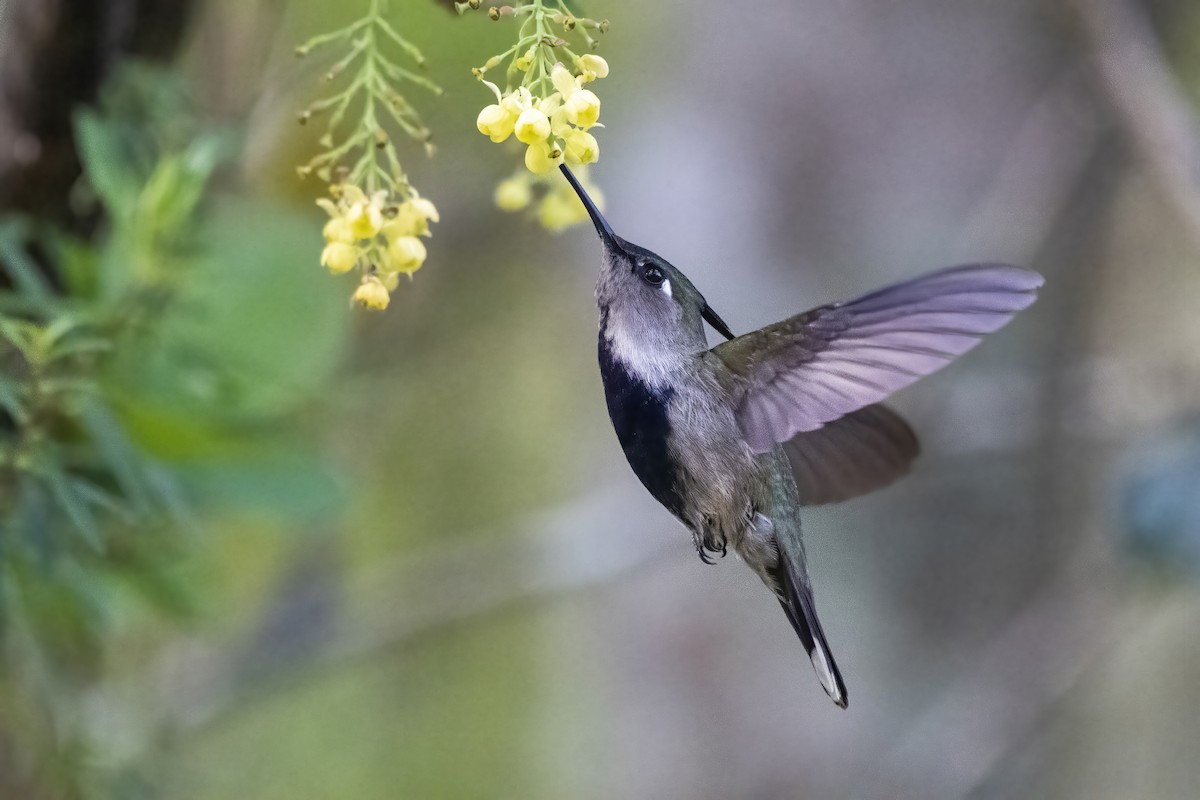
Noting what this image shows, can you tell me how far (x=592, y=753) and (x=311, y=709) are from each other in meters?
0.61

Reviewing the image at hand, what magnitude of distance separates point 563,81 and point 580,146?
44mm

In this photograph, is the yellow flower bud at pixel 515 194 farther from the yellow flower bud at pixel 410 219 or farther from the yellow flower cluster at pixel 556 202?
the yellow flower bud at pixel 410 219

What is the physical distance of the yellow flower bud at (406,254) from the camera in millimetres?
835

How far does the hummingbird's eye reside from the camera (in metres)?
1.01

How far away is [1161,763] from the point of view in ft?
9.27

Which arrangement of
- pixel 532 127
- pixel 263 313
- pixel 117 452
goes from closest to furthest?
pixel 532 127, pixel 117 452, pixel 263 313

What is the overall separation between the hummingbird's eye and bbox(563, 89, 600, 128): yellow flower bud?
26 cm

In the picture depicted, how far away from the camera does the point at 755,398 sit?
1023mm

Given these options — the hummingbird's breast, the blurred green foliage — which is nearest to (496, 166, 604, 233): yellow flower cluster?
the hummingbird's breast

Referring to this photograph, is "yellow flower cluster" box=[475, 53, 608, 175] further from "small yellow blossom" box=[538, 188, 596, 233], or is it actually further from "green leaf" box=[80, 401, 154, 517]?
"green leaf" box=[80, 401, 154, 517]

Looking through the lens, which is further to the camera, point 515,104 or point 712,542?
point 712,542

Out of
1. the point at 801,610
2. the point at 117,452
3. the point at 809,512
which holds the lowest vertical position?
the point at 809,512

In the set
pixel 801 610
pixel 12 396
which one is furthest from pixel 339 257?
pixel 801 610

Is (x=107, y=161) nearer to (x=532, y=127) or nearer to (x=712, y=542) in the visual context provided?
(x=532, y=127)
